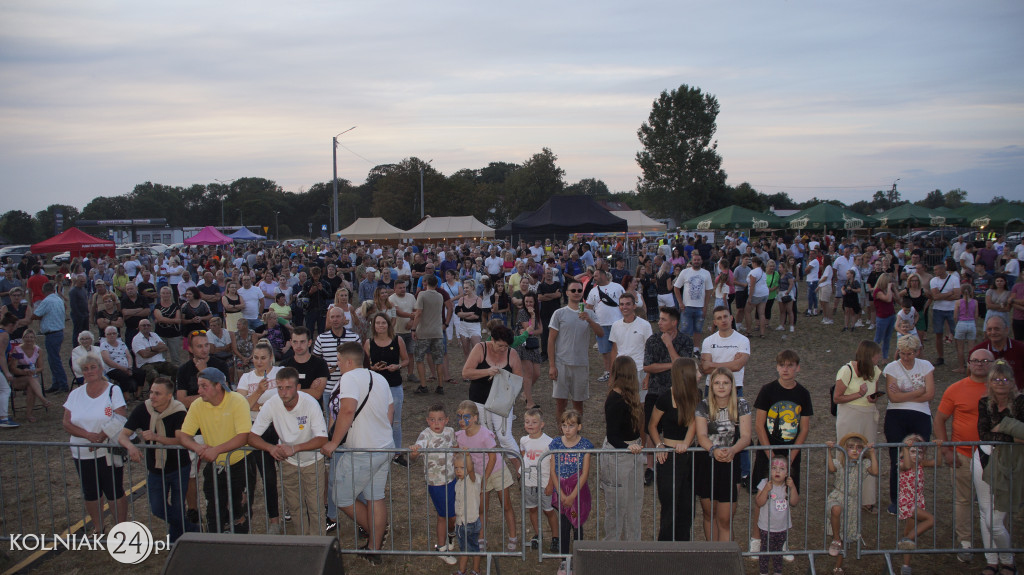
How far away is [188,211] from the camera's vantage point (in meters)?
101

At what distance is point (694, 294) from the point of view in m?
10.8

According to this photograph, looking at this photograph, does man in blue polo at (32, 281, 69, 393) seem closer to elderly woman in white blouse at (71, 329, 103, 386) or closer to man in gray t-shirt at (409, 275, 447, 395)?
elderly woman in white blouse at (71, 329, 103, 386)

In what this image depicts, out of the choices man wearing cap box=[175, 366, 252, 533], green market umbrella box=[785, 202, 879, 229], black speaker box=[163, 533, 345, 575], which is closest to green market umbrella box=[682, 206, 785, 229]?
green market umbrella box=[785, 202, 879, 229]

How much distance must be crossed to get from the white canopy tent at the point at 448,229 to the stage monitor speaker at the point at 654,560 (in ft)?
109

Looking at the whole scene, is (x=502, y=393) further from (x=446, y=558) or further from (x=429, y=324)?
(x=429, y=324)

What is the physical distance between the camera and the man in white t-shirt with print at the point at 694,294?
1071 centimetres

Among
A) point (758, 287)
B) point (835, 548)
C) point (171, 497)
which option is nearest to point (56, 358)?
point (171, 497)

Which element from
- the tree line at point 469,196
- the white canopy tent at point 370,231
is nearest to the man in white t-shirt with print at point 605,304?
the white canopy tent at point 370,231

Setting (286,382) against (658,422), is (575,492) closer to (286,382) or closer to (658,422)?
Result: (658,422)

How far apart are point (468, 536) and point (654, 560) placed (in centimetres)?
175

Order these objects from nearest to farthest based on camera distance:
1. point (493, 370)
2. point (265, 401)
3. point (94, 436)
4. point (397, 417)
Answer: point (94, 436) → point (265, 401) → point (493, 370) → point (397, 417)

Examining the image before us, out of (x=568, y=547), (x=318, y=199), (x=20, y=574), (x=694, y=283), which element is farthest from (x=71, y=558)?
(x=318, y=199)

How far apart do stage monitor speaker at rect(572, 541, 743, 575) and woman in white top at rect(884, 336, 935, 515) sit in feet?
8.89

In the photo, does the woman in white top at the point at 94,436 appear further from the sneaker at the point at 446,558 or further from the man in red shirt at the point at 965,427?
the man in red shirt at the point at 965,427
